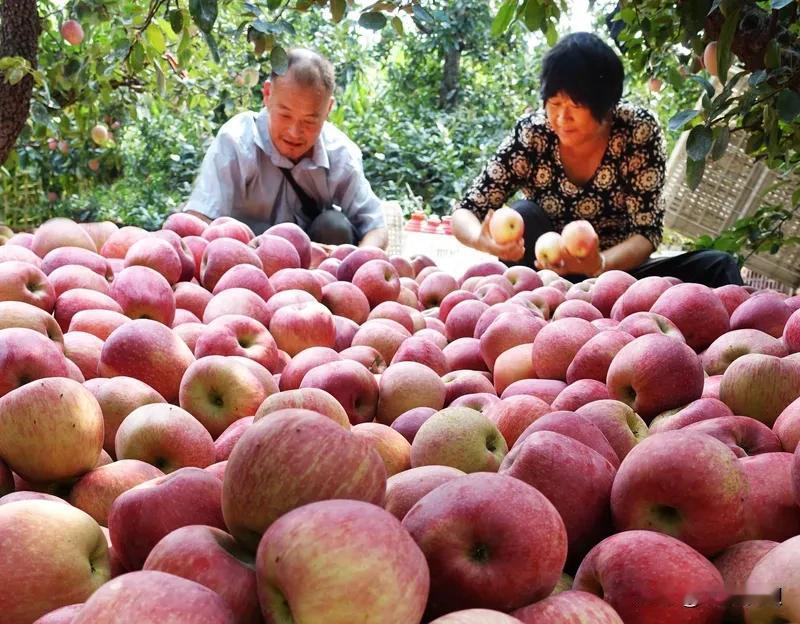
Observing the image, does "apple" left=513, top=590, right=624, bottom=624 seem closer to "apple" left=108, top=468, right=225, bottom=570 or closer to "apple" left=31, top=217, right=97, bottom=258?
"apple" left=108, top=468, right=225, bottom=570

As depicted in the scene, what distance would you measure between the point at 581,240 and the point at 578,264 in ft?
0.42

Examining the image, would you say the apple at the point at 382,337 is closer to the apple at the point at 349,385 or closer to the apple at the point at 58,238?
the apple at the point at 349,385

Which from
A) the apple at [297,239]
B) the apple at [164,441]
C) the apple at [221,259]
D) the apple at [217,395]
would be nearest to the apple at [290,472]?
the apple at [164,441]

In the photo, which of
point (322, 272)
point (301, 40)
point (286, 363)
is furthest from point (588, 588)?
point (301, 40)

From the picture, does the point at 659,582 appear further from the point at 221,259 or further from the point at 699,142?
the point at 221,259

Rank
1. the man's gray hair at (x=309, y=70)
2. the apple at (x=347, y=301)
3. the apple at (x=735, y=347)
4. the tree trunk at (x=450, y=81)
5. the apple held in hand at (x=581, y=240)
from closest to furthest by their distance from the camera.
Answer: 1. the apple at (x=735, y=347)
2. the apple at (x=347, y=301)
3. the apple held in hand at (x=581, y=240)
4. the man's gray hair at (x=309, y=70)
5. the tree trunk at (x=450, y=81)

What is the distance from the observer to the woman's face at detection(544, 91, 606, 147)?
12.9ft

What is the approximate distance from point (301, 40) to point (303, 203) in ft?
18.7

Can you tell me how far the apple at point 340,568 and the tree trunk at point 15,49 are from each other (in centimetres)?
234

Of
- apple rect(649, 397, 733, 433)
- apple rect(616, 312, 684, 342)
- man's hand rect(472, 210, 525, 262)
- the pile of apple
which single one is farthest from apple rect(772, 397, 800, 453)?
man's hand rect(472, 210, 525, 262)

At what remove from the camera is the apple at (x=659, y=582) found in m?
0.88

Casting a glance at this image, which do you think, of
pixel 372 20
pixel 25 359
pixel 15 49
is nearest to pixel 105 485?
pixel 25 359

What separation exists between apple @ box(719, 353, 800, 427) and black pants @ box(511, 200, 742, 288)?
216 cm

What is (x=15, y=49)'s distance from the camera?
2.62m
